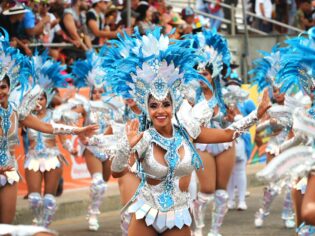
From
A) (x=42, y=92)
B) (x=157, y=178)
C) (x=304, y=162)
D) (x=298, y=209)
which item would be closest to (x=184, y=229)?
(x=157, y=178)

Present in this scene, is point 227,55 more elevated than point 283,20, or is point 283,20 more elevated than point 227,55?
point 227,55

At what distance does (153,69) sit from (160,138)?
54cm

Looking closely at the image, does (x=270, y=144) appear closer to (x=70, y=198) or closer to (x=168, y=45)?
(x=70, y=198)

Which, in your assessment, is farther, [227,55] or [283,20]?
[283,20]

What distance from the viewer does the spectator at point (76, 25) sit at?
15.4 metres

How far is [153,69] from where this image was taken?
751 cm

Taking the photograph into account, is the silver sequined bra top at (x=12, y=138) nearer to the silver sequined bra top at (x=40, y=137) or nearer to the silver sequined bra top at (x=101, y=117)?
the silver sequined bra top at (x=40, y=137)

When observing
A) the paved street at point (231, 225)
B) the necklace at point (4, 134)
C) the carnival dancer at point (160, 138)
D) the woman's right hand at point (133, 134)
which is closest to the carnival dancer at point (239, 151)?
the paved street at point (231, 225)

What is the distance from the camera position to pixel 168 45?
772 cm

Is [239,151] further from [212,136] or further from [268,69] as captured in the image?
[212,136]

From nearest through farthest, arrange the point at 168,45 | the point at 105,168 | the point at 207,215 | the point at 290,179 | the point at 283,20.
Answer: the point at 290,179
the point at 168,45
the point at 105,168
the point at 207,215
the point at 283,20

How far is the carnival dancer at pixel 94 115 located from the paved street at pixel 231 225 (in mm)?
248

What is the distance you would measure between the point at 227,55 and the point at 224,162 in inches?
48.1

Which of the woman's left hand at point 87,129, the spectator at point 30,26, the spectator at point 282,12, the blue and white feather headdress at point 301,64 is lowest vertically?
the spectator at point 282,12
